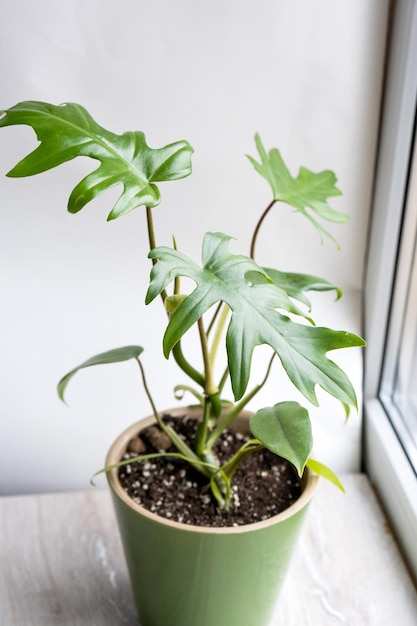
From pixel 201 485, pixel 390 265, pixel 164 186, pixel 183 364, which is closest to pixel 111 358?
pixel 183 364

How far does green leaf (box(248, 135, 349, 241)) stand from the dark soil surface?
1.06 ft

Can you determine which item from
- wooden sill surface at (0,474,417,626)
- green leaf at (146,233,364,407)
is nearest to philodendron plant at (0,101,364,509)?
green leaf at (146,233,364,407)

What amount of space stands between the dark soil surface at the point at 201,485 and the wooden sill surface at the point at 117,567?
191mm

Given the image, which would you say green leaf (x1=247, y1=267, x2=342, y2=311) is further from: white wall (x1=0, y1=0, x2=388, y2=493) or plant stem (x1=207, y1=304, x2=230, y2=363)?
white wall (x1=0, y1=0, x2=388, y2=493)

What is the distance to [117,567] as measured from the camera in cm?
111

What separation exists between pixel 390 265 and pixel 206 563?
1.78 ft

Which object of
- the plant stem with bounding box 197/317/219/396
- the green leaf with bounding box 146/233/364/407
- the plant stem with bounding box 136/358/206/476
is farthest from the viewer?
the plant stem with bounding box 136/358/206/476

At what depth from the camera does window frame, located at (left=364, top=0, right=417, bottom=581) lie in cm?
105

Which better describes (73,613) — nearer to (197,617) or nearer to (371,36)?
(197,617)

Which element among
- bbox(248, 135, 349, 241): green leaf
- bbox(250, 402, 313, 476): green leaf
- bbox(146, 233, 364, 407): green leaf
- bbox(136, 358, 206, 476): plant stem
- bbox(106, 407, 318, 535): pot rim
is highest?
bbox(248, 135, 349, 241): green leaf

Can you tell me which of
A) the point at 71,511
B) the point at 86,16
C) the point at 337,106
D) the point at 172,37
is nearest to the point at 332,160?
the point at 337,106

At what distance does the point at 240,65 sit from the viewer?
3.47 ft

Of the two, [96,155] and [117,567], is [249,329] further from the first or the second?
[117,567]

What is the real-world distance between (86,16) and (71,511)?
28.7 inches
